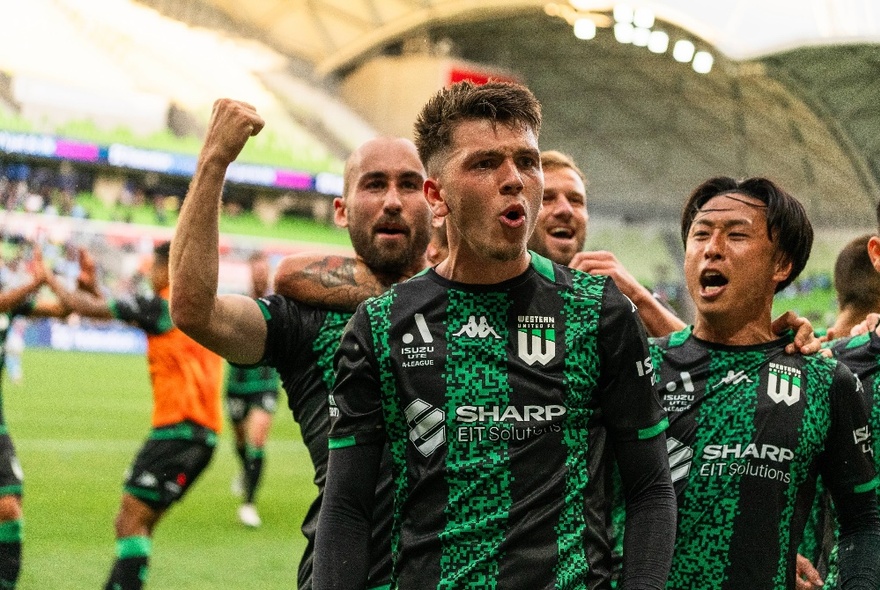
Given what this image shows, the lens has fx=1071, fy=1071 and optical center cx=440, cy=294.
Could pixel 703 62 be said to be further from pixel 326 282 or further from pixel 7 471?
pixel 326 282

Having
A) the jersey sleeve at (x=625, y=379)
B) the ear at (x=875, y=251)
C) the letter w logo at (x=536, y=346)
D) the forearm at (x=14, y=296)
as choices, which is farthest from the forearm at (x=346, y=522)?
the forearm at (x=14, y=296)

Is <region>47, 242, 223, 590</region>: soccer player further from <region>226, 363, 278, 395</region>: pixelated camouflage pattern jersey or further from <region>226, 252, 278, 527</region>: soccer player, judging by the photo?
<region>226, 363, 278, 395</region>: pixelated camouflage pattern jersey

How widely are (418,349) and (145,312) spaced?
432 centimetres

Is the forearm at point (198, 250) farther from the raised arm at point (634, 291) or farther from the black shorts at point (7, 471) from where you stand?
the black shorts at point (7, 471)

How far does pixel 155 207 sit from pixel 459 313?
85.2 ft

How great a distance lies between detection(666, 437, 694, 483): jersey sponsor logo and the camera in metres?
2.75

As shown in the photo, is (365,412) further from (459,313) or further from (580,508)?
(580,508)

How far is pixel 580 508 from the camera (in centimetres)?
221

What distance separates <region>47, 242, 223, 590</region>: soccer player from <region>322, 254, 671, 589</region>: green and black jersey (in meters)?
3.54

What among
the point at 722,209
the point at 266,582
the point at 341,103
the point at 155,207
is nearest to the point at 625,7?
the point at 341,103

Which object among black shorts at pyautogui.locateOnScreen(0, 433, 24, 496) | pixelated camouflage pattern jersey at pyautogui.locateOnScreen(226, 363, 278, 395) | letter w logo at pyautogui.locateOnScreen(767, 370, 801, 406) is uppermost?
letter w logo at pyautogui.locateOnScreen(767, 370, 801, 406)

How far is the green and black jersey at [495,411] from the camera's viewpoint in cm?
218

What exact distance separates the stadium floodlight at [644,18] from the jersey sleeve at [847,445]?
29991 millimetres

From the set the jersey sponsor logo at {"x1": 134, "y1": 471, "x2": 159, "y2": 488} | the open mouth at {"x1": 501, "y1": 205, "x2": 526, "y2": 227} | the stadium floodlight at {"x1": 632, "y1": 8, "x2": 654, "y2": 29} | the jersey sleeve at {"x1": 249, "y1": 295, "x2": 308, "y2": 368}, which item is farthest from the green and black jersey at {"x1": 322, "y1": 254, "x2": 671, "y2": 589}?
the stadium floodlight at {"x1": 632, "y1": 8, "x2": 654, "y2": 29}
